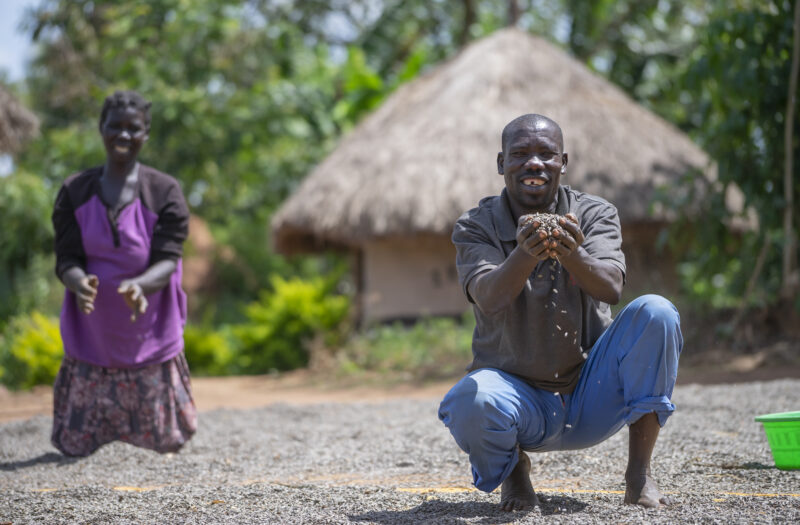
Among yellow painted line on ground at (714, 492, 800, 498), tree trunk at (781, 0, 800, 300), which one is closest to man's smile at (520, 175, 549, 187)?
yellow painted line on ground at (714, 492, 800, 498)

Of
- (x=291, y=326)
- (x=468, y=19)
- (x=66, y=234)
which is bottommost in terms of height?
(x=291, y=326)

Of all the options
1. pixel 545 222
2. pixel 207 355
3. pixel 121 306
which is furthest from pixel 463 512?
pixel 207 355

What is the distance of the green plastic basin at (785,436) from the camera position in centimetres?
308

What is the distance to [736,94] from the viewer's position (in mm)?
7211

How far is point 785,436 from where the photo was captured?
3.12 m

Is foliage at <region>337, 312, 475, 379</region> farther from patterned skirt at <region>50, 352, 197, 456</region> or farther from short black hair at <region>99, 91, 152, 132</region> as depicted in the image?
short black hair at <region>99, 91, 152, 132</region>

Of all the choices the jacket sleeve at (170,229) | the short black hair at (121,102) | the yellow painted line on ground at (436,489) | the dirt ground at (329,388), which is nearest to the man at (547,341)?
the yellow painted line on ground at (436,489)

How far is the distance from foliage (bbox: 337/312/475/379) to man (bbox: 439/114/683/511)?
577 centimetres

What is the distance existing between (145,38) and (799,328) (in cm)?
973

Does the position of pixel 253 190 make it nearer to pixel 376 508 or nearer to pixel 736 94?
pixel 736 94

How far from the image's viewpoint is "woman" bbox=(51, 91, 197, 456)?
13.3 ft

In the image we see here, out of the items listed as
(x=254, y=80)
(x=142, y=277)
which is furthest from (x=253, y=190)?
(x=142, y=277)

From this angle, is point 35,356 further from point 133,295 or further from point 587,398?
point 587,398

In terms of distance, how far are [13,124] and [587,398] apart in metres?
8.95
